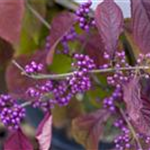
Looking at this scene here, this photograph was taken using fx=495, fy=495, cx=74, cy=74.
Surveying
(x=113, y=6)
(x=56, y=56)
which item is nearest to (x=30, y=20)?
(x=56, y=56)

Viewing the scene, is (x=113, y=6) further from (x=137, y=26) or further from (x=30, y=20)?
(x=30, y=20)

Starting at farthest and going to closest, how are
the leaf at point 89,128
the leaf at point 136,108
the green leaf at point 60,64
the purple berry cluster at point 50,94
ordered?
the green leaf at point 60,64, the leaf at point 89,128, the purple berry cluster at point 50,94, the leaf at point 136,108

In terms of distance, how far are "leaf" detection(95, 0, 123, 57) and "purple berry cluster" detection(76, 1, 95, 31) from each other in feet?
0.06

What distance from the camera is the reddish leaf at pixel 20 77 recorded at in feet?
2.06

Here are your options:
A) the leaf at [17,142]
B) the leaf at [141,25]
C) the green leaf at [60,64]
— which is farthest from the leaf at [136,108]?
the green leaf at [60,64]

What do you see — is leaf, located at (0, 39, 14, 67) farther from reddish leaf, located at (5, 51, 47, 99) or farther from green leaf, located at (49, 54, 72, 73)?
green leaf, located at (49, 54, 72, 73)

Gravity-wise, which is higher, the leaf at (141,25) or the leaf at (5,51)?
the leaf at (141,25)

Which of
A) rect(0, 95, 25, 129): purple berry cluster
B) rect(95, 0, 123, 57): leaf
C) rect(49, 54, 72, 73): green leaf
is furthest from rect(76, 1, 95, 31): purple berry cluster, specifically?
rect(49, 54, 72, 73): green leaf

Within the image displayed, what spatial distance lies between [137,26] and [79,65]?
3.0 inches

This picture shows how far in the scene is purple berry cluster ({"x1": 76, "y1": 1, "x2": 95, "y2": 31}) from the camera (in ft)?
1.75

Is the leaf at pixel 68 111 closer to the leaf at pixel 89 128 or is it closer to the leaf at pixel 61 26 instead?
the leaf at pixel 89 128

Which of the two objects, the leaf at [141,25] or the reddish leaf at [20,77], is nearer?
the leaf at [141,25]

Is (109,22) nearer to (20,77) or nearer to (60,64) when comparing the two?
(20,77)

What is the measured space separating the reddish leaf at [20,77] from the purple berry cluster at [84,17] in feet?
0.36
